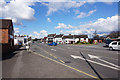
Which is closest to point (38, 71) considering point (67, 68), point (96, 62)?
point (67, 68)

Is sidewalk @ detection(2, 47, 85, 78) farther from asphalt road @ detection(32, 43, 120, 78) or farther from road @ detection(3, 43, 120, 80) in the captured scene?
asphalt road @ detection(32, 43, 120, 78)

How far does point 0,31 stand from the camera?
28703 mm

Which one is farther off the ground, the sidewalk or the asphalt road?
the asphalt road

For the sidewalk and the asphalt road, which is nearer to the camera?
the sidewalk

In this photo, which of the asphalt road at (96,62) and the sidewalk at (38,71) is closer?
the sidewalk at (38,71)

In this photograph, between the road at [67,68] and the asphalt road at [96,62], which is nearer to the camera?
the road at [67,68]

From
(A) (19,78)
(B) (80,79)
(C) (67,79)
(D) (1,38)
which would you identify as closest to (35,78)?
(A) (19,78)

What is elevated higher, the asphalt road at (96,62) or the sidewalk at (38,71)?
the asphalt road at (96,62)

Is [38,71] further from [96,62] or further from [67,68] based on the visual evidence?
[96,62]

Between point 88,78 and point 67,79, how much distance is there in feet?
3.77

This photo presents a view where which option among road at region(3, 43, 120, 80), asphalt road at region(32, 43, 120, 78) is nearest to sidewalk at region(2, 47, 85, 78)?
road at region(3, 43, 120, 80)

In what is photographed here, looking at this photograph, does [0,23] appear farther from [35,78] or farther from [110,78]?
[110,78]

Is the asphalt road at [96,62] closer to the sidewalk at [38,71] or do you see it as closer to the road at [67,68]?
the road at [67,68]

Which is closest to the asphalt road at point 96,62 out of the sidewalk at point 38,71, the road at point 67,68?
the road at point 67,68
